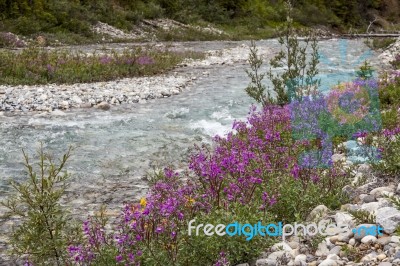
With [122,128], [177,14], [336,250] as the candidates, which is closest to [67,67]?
[122,128]

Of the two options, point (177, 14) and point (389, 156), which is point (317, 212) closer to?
point (389, 156)

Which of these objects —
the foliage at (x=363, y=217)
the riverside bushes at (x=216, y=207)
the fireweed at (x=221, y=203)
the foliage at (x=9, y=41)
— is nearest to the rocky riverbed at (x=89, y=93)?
the fireweed at (x=221, y=203)

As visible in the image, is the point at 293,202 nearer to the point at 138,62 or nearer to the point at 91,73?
the point at 91,73

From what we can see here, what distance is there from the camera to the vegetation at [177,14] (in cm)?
2991

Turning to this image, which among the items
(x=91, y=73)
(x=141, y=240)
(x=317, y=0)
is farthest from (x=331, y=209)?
(x=317, y=0)

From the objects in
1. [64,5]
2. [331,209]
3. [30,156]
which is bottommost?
[30,156]

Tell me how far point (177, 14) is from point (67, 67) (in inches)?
958

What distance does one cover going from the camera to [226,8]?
47844mm

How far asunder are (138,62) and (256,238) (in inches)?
652

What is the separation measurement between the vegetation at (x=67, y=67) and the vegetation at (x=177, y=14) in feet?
32.1

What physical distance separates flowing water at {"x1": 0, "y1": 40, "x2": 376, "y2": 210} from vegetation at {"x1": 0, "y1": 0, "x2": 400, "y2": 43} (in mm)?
16077

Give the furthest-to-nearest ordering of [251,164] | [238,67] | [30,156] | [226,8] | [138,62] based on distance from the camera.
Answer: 1. [226,8]
2. [238,67]
3. [138,62]
4. [30,156]
5. [251,164]

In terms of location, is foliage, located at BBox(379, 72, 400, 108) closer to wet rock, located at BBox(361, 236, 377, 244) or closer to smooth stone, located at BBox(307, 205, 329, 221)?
smooth stone, located at BBox(307, 205, 329, 221)

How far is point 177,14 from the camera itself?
136 feet
